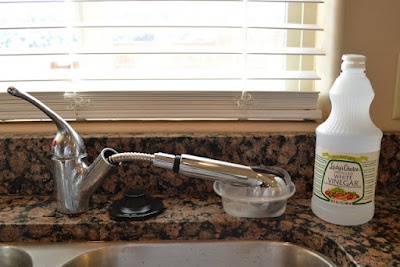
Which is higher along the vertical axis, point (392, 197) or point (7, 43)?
point (7, 43)

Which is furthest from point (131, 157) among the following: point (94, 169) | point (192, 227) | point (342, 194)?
point (342, 194)

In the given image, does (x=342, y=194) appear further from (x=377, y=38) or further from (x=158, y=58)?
(x=158, y=58)

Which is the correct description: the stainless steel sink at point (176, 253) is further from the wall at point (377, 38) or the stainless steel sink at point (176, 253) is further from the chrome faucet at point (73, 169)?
the wall at point (377, 38)

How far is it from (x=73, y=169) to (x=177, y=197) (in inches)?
9.7

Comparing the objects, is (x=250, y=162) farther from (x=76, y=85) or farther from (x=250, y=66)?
(x=76, y=85)

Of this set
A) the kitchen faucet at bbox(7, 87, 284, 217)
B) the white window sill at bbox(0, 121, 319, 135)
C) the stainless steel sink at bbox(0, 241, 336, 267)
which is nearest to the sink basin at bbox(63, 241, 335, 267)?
the stainless steel sink at bbox(0, 241, 336, 267)

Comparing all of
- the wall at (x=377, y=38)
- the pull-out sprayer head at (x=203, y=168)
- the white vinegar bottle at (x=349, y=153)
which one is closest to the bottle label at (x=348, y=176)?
the white vinegar bottle at (x=349, y=153)

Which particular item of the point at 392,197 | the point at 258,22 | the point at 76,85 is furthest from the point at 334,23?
the point at 76,85

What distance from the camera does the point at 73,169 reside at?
769 millimetres

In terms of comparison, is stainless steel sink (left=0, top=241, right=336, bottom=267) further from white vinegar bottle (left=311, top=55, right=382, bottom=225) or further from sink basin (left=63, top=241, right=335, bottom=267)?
white vinegar bottle (left=311, top=55, right=382, bottom=225)

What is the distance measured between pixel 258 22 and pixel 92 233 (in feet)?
1.96

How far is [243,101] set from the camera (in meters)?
0.88

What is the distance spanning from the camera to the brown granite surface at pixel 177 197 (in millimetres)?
752

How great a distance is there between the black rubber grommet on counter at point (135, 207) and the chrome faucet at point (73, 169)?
0.06m
